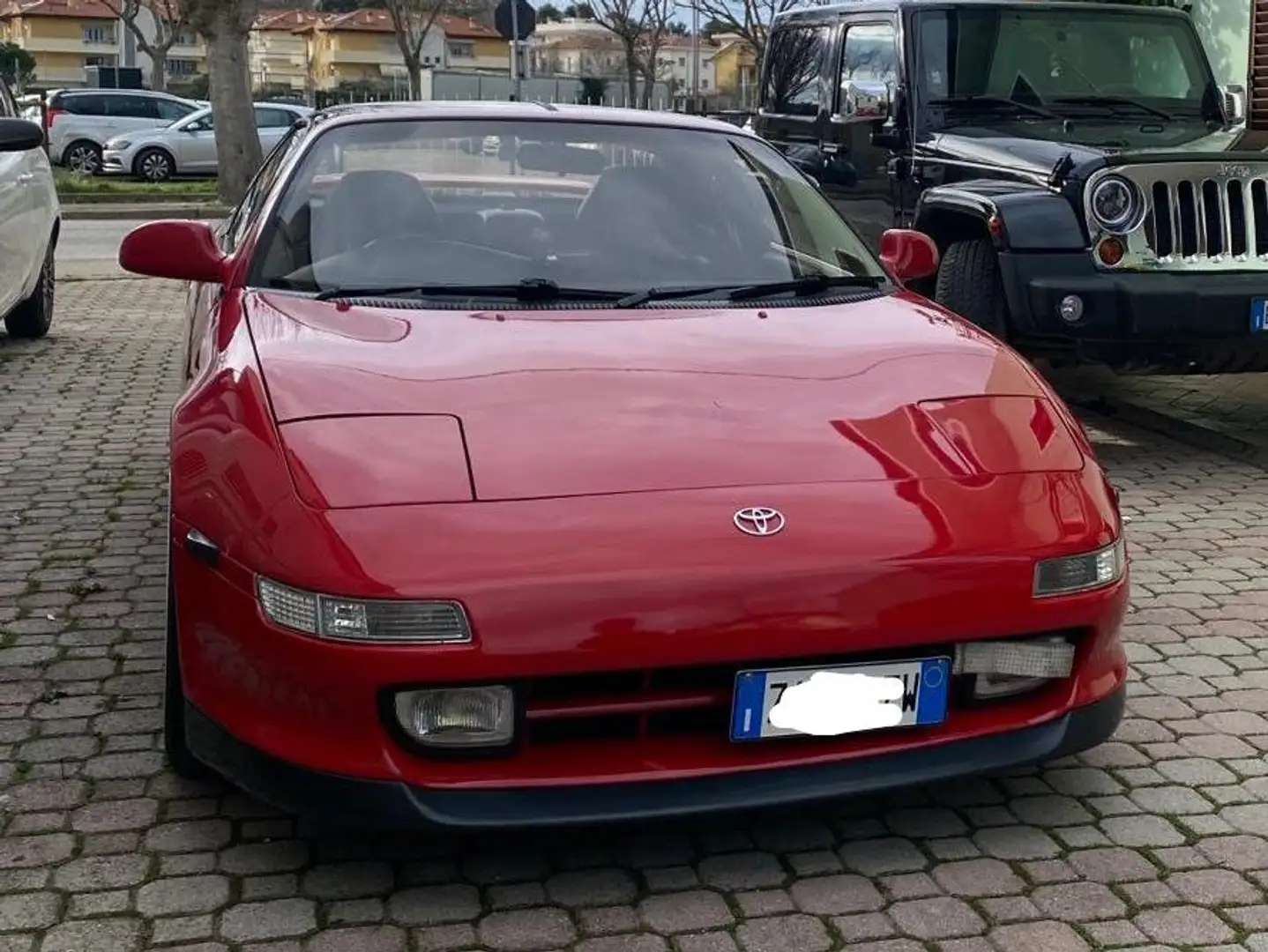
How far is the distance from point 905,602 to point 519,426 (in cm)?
80

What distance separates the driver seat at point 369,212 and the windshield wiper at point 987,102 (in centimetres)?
408

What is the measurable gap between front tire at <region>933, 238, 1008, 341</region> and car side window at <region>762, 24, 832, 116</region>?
216 centimetres

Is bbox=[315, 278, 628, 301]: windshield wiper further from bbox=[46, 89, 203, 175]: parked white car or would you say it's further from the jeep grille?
bbox=[46, 89, 203, 175]: parked white car

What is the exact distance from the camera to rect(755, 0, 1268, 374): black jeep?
20.3 feet

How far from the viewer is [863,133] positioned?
8.02 meters

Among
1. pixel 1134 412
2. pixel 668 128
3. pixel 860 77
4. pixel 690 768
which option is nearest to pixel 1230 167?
pixel 1134 412

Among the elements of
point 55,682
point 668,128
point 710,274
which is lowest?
point 55,682

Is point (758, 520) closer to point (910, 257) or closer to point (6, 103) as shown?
point (910, 257)

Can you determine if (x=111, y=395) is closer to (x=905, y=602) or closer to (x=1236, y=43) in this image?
(x=905, y=602)

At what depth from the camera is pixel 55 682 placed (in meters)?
3.97

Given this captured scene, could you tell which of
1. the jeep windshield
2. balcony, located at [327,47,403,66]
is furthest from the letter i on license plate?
balcony, located at [327,47,403,66]

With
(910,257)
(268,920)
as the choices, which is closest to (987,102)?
(910,257)

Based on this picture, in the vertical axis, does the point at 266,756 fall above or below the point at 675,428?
below

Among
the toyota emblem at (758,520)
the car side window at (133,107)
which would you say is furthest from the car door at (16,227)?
the car side window at (133,107)
